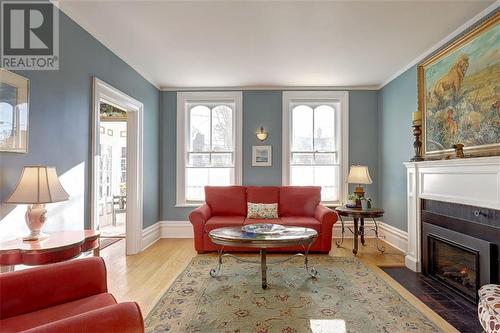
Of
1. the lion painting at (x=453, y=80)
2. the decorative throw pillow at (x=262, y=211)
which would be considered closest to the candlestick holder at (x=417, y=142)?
the lion painting at (x=453, y=80)

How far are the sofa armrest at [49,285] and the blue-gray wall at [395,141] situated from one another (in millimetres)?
4135

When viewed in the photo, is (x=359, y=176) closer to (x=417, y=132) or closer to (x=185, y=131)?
(x=417, y=132)

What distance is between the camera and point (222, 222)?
14.1 feet

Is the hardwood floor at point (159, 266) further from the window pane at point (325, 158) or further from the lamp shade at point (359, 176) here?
the window pane at point (325, 158)

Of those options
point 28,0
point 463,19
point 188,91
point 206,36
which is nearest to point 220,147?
point 188,91

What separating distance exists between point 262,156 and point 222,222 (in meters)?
1.58

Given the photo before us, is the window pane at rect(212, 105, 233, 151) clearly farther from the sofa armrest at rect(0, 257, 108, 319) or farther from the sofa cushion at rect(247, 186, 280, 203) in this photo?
the sofa armrest at rect(0, 257, 108, 319)

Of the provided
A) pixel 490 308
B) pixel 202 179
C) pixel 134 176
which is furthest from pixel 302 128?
pixel 490 308

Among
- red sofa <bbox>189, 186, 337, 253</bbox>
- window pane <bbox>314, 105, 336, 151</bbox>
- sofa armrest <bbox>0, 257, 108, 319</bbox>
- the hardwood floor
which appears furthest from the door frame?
window pane <bbox>314, 105, 336, 151</bbox>

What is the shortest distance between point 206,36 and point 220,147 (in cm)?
244

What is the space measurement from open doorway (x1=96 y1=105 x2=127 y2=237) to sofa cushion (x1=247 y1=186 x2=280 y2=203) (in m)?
2.90

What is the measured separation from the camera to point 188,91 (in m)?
5.36

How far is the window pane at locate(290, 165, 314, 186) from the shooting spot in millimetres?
5402

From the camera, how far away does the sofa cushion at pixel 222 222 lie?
13.9 ft
